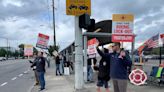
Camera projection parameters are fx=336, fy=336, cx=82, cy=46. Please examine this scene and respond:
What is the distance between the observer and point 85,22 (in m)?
12.5

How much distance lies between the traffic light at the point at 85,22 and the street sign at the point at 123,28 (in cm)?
91

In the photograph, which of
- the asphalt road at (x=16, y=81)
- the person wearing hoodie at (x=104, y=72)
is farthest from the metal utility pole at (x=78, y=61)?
the asphalt road at (x=16, y=81)

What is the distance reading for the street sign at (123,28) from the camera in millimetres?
12594

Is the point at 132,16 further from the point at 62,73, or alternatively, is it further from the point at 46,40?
the point at 62,73

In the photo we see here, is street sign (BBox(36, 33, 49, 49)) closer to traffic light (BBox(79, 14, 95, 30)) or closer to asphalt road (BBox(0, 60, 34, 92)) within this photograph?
asphalt road (BBox(0, 60, 34, 92))

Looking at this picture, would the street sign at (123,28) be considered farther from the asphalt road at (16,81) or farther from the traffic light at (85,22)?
the asphalt road at (16,81)

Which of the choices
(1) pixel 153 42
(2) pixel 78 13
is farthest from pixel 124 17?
(1) pixel 153 42

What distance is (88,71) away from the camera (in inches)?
693

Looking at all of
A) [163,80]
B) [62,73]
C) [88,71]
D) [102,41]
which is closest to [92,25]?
[163,80]

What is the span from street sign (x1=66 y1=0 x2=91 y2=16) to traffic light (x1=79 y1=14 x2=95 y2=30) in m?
0.28

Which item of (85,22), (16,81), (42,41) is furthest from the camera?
(16,81)

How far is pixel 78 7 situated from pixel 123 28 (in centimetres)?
A: 190

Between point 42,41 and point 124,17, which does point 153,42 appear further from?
point 42,41

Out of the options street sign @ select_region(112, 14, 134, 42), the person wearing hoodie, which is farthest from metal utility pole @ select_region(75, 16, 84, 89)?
the person wearing hoodie
